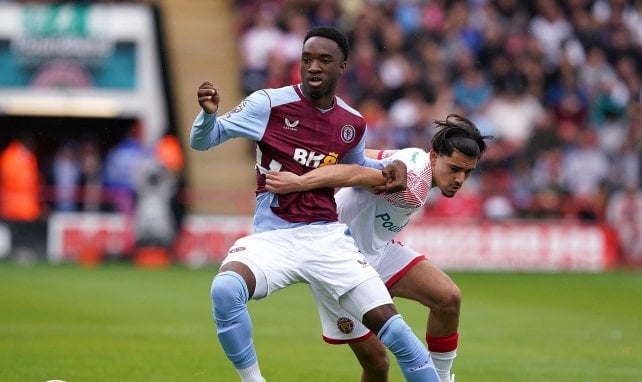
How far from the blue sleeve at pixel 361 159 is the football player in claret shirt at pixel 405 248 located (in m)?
0.12

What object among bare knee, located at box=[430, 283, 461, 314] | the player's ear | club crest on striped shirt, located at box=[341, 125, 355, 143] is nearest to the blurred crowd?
bare knee, located at box=[430, 283, 461, 314]

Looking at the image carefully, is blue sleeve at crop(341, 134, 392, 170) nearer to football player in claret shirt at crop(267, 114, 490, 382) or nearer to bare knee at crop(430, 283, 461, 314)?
football player in claret shirt at crop(267, 114, 490, 382)

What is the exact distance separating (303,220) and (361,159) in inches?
26.9

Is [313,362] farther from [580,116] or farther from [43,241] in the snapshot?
[580,116]

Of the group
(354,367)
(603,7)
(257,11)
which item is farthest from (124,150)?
(354,367)

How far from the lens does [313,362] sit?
12.0m

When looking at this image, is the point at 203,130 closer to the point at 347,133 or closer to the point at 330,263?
the point at 347,133

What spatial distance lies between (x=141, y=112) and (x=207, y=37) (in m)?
3.53

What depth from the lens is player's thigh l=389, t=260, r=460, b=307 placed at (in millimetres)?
9125

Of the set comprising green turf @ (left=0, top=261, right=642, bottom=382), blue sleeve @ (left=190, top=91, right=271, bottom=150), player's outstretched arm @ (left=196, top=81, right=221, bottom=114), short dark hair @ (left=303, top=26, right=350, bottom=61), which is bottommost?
green turf @ (left=0, top=261, right=642, bottom=382)

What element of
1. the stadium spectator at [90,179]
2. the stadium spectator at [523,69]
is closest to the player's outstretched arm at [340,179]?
the stadium spectator at [523,69]

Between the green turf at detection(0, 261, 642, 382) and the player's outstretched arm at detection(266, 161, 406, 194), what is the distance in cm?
262

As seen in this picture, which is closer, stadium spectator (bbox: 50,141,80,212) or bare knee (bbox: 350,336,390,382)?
bare knee (bbox: 350,336,390,382)

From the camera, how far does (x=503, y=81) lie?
26.8 m
